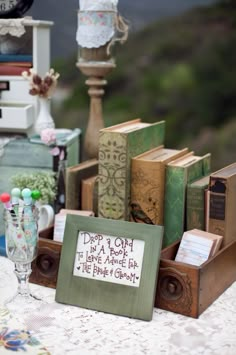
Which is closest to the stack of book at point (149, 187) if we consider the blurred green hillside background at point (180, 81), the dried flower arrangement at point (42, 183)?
the dried flower arrangement at point (42, 183)

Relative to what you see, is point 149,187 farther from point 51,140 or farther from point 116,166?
point 51,140

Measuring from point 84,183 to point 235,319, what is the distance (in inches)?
17.1

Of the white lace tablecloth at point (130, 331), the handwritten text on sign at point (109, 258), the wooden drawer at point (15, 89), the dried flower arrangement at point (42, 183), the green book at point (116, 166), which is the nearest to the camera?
the white lace tablecloth at point (130, 331)

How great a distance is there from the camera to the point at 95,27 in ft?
4.15

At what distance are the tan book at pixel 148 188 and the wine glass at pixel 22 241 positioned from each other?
22 centimetres

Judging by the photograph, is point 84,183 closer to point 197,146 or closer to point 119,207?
point 119,207

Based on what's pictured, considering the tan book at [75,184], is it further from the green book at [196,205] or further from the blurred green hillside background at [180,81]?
the blurred green hillside background at [180,81]

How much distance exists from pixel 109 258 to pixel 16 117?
467 mm

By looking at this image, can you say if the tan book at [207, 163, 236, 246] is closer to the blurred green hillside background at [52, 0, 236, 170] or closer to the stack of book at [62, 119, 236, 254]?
the stack of book at [62, 119, 236, 254]

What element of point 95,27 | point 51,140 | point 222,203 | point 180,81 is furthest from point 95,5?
point 180,81

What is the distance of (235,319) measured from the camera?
3.06 feet

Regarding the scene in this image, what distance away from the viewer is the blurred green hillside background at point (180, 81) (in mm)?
3203

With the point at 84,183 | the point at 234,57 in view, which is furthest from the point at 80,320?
the point at 234,57

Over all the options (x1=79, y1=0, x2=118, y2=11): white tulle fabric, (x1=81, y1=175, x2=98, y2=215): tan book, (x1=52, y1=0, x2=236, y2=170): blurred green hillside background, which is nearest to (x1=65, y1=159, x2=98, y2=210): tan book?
(x1=81, y1=175, x2=98, y2=215): tan book
